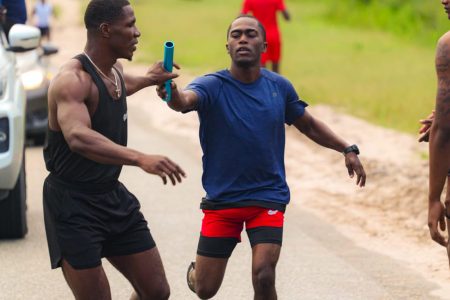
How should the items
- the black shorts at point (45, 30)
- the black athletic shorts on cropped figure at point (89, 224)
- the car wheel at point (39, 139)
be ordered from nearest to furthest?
the black athletic shorts on cropped figure at point (89, 224), the car wheel at point (39, 139), the black shorts at point (45, 30)

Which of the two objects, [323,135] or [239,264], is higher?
[323,135]

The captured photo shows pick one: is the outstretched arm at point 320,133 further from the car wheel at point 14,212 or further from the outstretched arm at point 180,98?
the car wheel at point 14,212

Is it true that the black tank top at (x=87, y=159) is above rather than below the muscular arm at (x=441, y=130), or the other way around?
below

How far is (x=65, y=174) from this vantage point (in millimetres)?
6441

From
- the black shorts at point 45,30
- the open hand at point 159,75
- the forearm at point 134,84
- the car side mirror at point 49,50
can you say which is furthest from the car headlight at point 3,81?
the black shorts at point 45,30

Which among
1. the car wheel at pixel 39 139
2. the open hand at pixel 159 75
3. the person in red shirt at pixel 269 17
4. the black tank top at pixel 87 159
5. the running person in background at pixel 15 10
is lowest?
the car wheel at pixel 39 139

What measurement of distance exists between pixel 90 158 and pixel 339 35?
94.5 ft

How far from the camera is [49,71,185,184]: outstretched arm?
18.8 feet

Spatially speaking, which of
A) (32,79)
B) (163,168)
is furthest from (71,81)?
(32,79)

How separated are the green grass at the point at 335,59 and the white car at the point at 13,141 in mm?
8183

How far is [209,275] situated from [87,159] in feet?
3.85

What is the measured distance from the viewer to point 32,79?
15.1 metres

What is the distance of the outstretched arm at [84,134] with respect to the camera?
5.72 m

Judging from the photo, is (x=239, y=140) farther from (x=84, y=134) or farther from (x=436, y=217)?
(x=436, y=217)
